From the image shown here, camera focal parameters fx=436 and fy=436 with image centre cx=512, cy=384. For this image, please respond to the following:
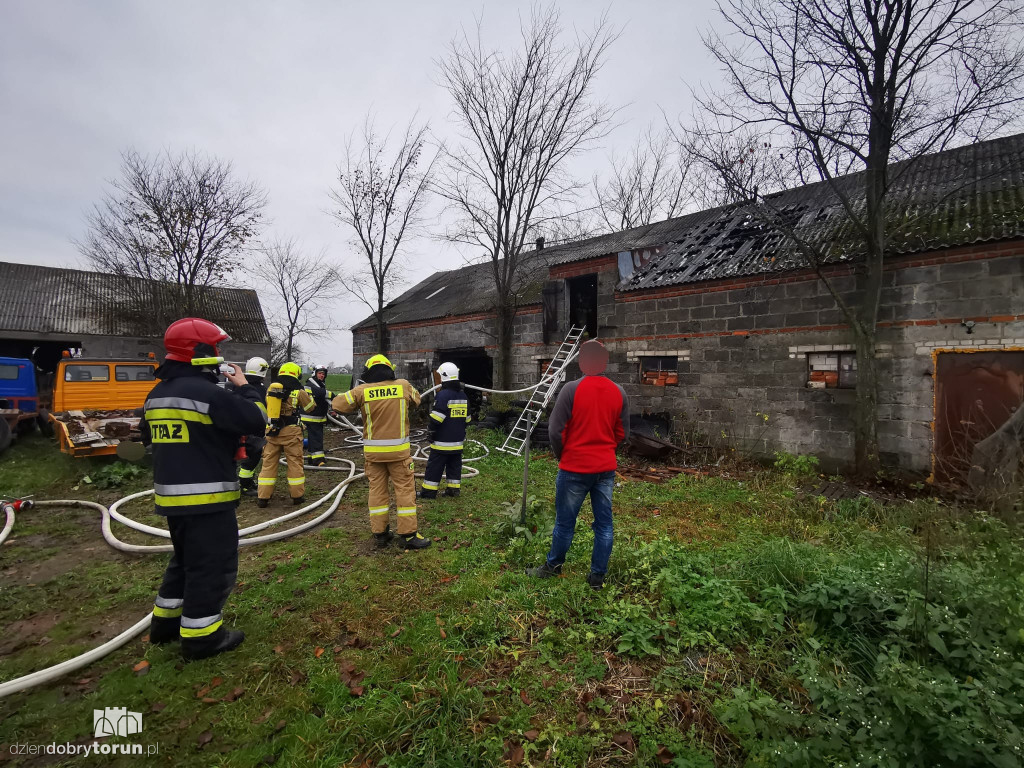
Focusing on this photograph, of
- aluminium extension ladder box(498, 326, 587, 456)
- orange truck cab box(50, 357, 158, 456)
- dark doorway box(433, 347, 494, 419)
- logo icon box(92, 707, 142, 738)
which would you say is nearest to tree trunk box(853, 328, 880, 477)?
aluminium extension ladder box(498, 326, 587, 456)

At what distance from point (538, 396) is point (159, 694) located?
33.9ft

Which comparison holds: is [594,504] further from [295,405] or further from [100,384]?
[100,384]

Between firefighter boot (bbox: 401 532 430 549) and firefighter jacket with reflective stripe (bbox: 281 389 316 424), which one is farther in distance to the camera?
firefighter jacket with reflective stripe (bbox: 281 389 316 424)

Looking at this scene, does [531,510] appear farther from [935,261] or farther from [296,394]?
[935,261]

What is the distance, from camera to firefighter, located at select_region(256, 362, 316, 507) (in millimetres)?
6266

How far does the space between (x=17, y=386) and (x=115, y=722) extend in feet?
39.4

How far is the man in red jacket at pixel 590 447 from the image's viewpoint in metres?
3.71

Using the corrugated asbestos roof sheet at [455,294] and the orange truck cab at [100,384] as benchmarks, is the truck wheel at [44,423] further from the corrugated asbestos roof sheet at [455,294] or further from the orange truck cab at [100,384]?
the corrugated asbestos roof sheet at [455,294]

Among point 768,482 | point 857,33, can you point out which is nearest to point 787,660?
point 768,482

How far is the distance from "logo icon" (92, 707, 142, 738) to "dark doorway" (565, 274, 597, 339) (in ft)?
38.0

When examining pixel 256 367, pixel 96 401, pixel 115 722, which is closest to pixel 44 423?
pixel 96 401

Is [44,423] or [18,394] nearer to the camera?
[18,394]

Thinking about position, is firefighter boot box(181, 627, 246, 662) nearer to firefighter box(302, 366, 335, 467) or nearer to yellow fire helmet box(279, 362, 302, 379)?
yellow fire helmet box(279, 362, 302, 379)

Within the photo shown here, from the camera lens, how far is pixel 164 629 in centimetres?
312
